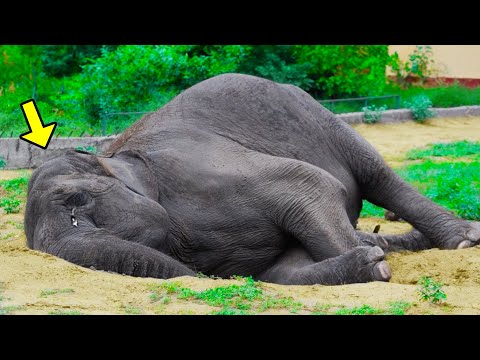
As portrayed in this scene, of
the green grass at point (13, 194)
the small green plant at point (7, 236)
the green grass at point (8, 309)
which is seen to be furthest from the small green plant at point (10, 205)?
the green grass at point (8, 309)

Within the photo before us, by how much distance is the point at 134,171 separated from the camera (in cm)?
729

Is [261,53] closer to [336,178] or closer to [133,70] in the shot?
[133,70]

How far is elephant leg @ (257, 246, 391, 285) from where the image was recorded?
6828 millimetres

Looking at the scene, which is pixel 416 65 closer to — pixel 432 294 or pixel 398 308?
pixel 432 294

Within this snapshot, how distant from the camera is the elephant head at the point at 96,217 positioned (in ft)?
20.4

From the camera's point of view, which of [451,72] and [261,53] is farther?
[451,72]

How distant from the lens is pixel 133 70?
15.3 m

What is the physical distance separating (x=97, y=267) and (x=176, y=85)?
9.95 metres

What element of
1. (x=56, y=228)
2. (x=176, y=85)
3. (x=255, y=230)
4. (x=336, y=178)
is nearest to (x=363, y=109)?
(x=176, y=85)

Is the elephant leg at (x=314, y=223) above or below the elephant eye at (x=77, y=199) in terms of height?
below

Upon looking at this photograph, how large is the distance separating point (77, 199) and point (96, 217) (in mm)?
176

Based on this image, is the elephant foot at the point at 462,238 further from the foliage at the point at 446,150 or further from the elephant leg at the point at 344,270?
the foliage at the point at 446,150

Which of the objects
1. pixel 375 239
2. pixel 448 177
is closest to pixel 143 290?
pixel 375 239

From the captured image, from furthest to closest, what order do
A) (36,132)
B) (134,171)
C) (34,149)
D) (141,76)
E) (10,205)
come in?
1. (141,76)
2. (34,149)
3. (36,132)
4. (10,205)
5. (134,171)
